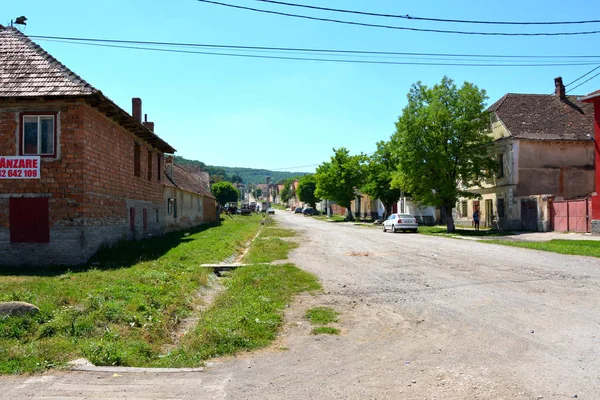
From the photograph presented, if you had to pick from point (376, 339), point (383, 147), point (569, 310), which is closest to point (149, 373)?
point (376, 339)

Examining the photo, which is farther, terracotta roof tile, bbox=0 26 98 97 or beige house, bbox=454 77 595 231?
beige house, bbox=454 77 595 231

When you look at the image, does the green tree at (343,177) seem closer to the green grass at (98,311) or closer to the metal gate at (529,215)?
the metal gate at (529,215)

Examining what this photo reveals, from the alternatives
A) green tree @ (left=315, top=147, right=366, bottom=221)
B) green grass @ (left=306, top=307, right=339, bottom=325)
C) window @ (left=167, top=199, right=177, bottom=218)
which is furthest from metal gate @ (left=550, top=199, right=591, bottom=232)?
green tree @ (left=315, top=147, right=366, bottom=221)

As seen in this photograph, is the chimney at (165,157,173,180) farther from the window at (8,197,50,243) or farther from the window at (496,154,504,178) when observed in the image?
the window at (496,154,504,178)

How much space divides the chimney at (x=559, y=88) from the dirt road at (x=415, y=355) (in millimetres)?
33238

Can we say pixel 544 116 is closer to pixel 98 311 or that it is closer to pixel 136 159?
pixel 136 159

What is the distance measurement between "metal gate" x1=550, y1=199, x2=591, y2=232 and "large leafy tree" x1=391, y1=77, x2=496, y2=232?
6548 mm

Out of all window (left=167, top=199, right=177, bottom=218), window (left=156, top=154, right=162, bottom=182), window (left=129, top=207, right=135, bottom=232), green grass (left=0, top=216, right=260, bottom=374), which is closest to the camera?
green grass (left=0, top=216, right=260, bottom=374)

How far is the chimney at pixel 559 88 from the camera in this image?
4034cm

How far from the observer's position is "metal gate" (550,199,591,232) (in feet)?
94.6

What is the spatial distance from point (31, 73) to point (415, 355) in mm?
15422

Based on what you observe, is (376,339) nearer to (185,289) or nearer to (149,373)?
(149,373)

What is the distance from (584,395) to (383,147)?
47.3 meters

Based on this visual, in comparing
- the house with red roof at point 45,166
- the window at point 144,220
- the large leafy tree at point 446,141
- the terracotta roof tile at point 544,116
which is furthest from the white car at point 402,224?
the house with red roof at point 45,166
